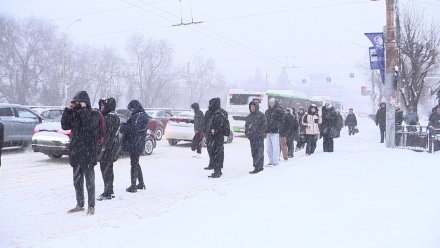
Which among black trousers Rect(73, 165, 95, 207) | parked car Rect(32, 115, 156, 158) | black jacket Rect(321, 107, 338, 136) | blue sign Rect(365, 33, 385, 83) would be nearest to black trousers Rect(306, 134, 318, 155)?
black jacket Rect(321, 107, 338, 136)

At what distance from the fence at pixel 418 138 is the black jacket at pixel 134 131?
33.2 ft

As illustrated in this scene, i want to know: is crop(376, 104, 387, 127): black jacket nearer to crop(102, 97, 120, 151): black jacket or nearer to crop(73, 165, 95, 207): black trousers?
crop(102, 97, 120, 151): black jacket

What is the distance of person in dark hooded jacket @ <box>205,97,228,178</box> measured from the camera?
9.86 meters

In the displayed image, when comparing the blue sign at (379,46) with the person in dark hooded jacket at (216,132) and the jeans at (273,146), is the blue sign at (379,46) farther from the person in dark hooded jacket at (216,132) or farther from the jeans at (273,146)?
the person in dark hooded jacket at (216,132)

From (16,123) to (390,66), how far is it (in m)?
13.1

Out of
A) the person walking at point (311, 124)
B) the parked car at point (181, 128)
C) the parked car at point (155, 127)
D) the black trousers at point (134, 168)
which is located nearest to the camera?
the black trousers at point (134, 168)

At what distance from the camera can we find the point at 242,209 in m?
6.21

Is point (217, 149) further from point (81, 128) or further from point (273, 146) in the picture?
point (81, 128)

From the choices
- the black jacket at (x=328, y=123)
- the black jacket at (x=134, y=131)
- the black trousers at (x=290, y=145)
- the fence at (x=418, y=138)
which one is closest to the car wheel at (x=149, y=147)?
the black trousers at (x=290, y=145)

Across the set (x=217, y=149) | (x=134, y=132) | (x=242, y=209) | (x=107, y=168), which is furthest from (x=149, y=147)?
(x=242, y=209)

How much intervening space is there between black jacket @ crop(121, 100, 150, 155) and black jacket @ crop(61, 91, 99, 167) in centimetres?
154

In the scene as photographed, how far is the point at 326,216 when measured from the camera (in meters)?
5.77

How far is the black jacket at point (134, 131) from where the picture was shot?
312 inches

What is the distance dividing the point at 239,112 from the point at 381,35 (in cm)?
1114
